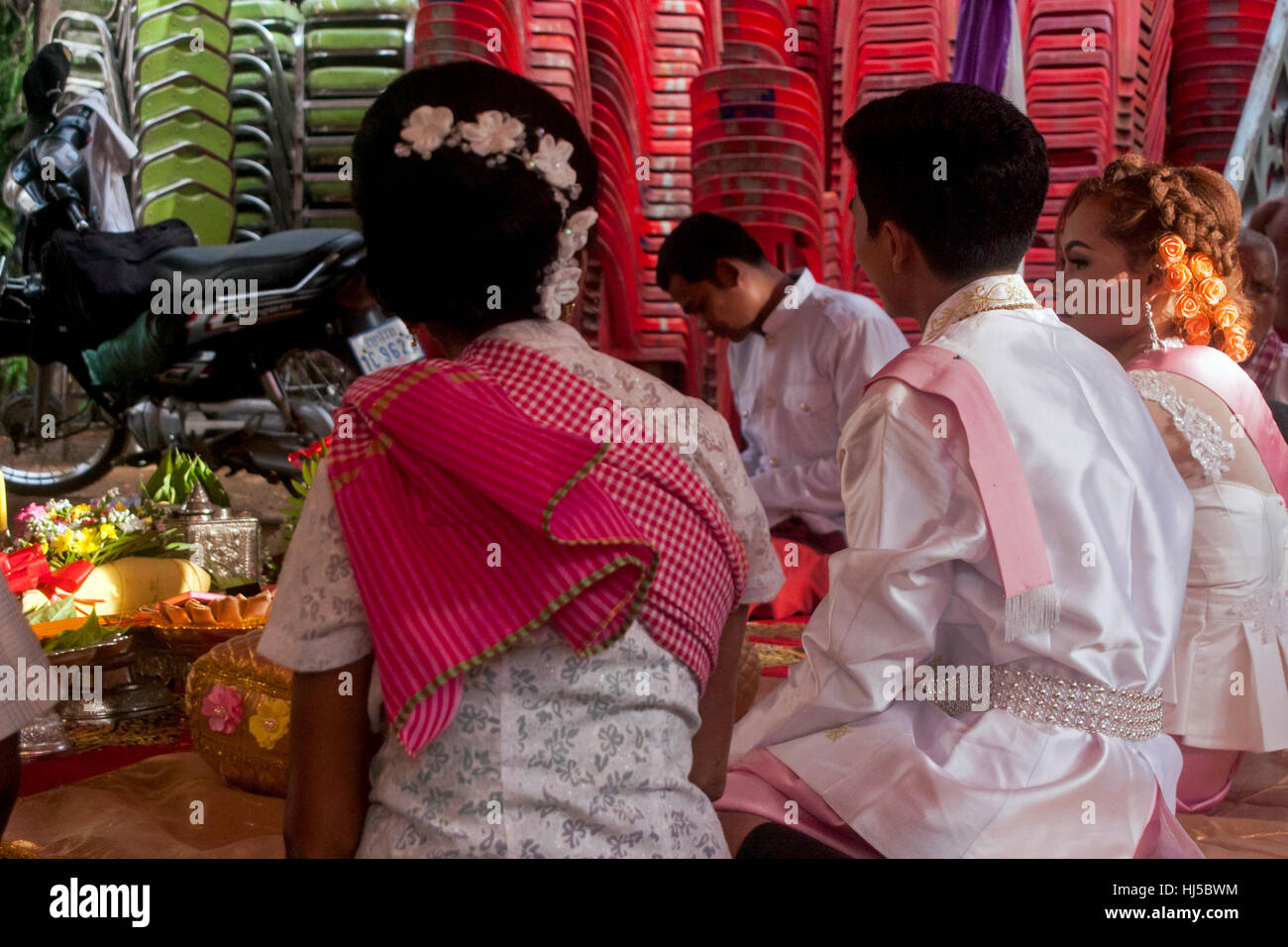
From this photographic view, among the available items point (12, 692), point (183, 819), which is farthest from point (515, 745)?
point (183, 819)

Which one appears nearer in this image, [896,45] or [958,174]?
[958,174]

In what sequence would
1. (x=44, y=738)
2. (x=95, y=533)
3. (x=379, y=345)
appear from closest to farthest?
(x=44, y=738) < (x=95, y=533) < (x=379, y=345)

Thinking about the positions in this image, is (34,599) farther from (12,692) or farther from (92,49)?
(92,49)

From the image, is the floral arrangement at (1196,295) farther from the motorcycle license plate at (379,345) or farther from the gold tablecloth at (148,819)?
the motorcycle license plate at (379,345)

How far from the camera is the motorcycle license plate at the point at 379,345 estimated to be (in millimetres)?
3816

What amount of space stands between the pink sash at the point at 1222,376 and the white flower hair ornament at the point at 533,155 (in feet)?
3.69

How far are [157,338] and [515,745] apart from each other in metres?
3.17

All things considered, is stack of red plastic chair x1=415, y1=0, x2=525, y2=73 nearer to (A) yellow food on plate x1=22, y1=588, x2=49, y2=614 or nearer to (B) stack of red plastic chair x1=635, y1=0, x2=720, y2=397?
(B) stack of red plastic chair x1=635, y1=0, x2=720, y2=397

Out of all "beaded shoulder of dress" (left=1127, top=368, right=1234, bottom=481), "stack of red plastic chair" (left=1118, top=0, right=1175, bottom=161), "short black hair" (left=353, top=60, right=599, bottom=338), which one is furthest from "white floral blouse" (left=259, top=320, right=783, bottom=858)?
"stack of red plastic chair" (left=1118, top=0, right=1175, bottom=161)

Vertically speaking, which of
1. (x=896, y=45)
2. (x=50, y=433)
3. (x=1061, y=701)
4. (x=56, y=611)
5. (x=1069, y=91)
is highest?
(x=896, y=45)

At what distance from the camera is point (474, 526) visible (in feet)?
3.15

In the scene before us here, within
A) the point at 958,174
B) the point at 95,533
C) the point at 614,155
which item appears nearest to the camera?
the point at 958,174
